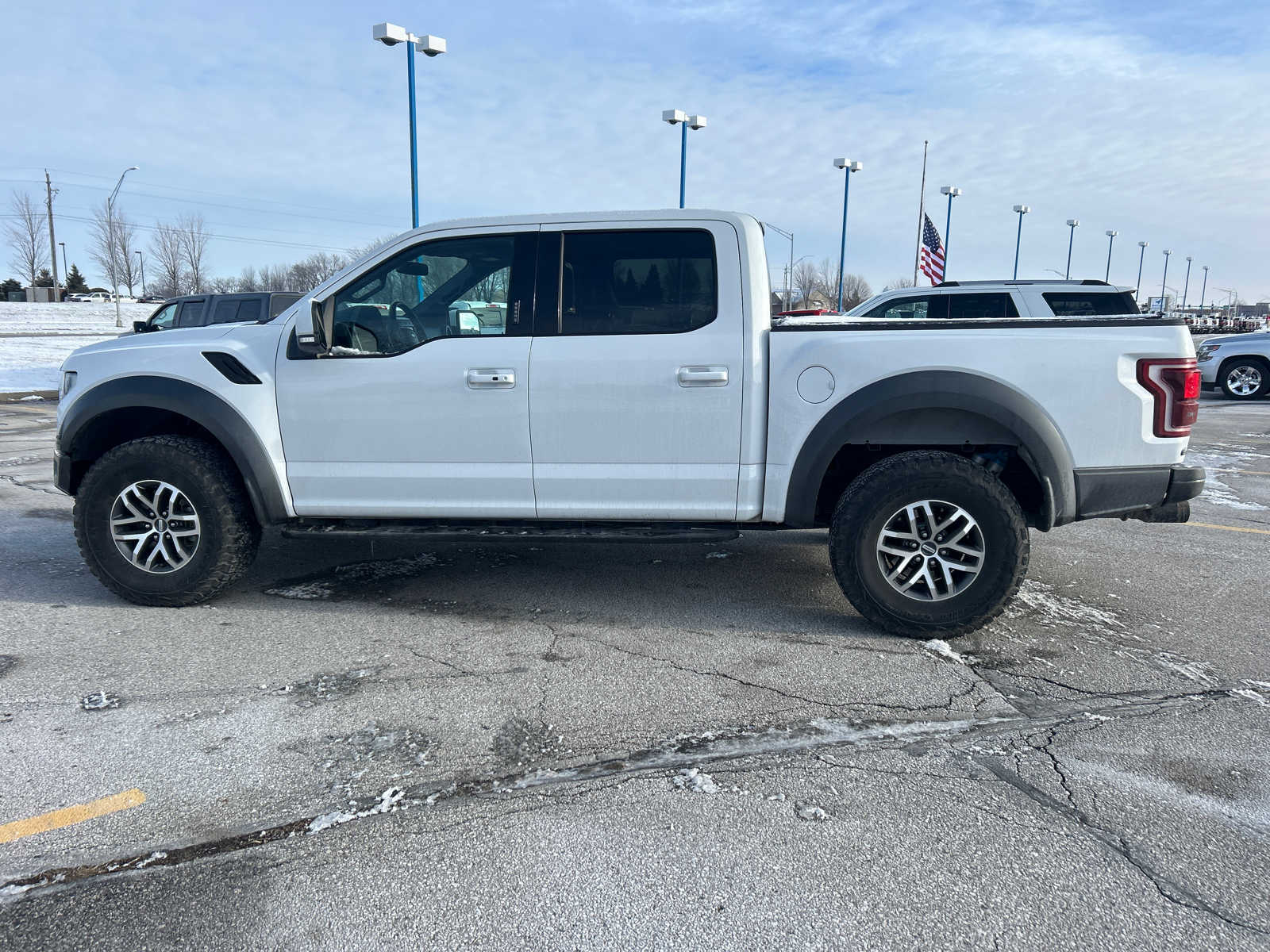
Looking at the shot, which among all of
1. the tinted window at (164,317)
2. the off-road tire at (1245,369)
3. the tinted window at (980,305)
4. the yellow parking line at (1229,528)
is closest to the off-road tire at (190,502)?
the yellow parking line at (1229,528)

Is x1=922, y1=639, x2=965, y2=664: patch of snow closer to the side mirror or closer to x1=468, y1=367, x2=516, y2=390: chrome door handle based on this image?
x1=468, y1=367, x2=516, y2=390: chrome door handle

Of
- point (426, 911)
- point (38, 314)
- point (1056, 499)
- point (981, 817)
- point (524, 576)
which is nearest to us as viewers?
point (426, 911)

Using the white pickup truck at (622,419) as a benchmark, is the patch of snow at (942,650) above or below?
below

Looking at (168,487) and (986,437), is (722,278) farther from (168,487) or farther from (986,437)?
(168,487)

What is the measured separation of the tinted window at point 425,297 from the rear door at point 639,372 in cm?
26

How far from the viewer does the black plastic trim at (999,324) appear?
13.1 ft

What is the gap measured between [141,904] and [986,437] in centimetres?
370

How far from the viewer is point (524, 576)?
527cm

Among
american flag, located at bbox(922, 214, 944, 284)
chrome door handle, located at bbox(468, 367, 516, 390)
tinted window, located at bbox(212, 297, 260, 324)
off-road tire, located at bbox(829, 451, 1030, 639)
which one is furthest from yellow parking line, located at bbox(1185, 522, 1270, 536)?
american flag, located at bbox(922, 214, 944, 284)

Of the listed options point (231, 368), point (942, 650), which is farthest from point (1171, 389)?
point (231, 368)

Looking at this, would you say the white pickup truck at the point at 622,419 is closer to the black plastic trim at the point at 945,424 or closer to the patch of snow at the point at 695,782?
the black plastic trim at the point at 945,424

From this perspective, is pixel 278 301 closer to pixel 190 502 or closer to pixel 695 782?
pixel 190 502

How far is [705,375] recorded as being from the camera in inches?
164

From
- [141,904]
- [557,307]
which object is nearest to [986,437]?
[557,307]
